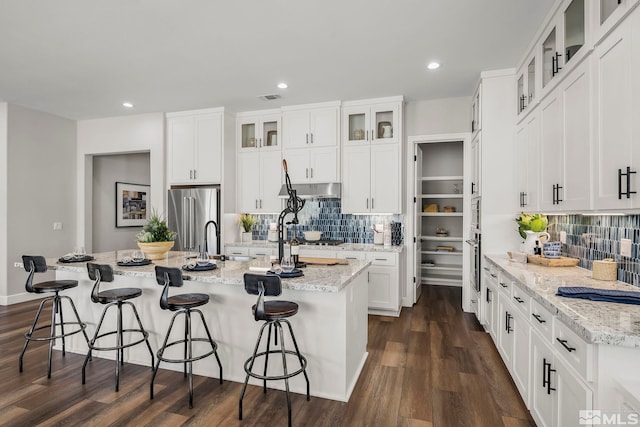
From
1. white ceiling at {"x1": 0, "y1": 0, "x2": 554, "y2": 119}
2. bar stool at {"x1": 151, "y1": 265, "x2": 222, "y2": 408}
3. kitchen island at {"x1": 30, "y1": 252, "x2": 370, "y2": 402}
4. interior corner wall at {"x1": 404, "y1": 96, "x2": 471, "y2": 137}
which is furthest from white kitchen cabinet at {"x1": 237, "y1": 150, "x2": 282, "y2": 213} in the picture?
bar stool at {"x1": 151, "y1": 265, "x2": 222, "y2": 408}

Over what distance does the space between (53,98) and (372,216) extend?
15.4ft

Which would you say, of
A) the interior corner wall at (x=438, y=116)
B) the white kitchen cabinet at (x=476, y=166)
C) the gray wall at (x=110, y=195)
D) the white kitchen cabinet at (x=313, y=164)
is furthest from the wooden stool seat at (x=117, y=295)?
the gray wall at (x=110, y=195)

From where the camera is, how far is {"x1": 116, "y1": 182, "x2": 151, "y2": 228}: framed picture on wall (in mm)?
6746

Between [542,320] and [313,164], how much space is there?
11.9ft

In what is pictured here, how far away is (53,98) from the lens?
4.83 meters

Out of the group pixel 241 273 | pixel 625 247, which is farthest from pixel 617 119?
pixel 241 273

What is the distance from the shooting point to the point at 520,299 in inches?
93.7

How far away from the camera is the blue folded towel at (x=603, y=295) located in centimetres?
172

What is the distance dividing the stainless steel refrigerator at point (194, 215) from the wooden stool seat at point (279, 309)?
3017 millimetres

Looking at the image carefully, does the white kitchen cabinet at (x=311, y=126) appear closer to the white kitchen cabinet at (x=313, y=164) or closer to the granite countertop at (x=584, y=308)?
the white kitchen cabinet at (x=313, y=164)

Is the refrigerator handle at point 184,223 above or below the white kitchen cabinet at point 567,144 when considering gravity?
below

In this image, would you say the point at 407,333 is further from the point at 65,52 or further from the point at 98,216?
the point at 98,216

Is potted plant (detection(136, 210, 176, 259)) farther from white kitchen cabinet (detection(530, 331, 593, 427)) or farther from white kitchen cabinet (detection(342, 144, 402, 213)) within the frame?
white kitchen cabinet (detection(530, 331, 593, 427))

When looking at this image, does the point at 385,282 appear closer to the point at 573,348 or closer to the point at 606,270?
the point at 606,270
